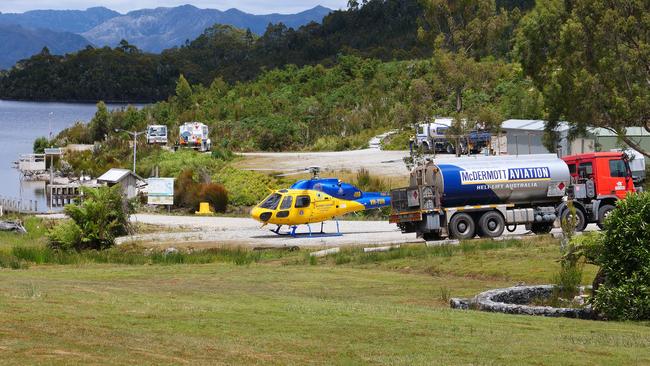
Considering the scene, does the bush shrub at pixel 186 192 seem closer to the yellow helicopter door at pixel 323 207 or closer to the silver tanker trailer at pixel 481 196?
the yellow helicopter door at pixel 323 207

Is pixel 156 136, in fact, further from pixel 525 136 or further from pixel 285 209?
pixel 285 209

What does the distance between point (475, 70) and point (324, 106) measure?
37.9 meters

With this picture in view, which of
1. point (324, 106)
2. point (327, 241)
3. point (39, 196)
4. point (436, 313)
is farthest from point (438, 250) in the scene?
point (324, 106)

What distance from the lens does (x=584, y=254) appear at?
21.6m

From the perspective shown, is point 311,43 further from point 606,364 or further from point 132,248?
point 606,364


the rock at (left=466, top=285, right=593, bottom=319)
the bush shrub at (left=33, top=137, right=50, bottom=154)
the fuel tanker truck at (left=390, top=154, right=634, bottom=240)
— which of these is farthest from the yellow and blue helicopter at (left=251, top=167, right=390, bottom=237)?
the bush shrub at (left=33, top=137, right=50, bottom=154)

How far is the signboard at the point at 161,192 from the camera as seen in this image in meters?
58.9

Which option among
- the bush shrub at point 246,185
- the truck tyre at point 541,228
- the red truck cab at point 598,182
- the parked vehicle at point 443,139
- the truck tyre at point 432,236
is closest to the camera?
the truck tyre at point 432,236

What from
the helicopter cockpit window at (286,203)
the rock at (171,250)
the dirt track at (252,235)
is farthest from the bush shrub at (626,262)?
the helicopter cockpit window at (286,203)

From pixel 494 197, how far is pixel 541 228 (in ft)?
7.88

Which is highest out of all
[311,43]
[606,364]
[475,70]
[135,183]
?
[311,43]

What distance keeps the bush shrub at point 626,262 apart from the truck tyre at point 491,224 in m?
17.4

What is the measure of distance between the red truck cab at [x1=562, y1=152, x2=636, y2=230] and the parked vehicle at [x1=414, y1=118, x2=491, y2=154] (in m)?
30.3

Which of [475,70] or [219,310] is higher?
[475,70]
